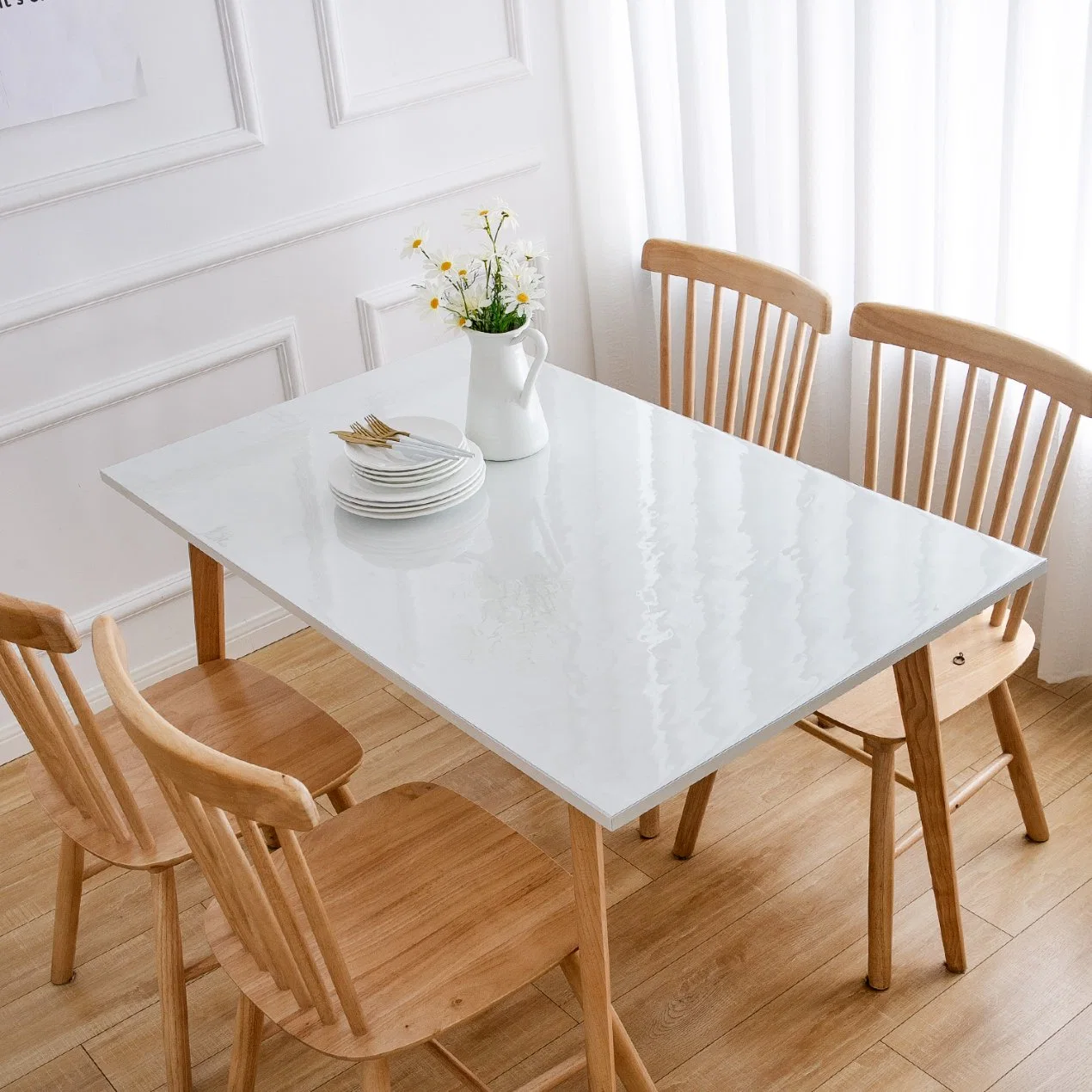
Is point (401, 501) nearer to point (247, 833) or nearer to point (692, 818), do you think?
point (247, 833)

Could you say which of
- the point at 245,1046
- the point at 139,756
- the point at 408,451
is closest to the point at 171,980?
the point at 245,1046

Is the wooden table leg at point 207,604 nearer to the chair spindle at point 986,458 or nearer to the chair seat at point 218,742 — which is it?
the chair seat at point 218,742

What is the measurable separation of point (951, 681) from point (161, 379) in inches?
62.1

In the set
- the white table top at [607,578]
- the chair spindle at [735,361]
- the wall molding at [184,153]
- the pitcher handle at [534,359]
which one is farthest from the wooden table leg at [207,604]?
the chair spindle at [735,361]

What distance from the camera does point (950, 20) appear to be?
2.28 meters

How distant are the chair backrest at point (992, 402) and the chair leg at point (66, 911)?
1298 millimetres

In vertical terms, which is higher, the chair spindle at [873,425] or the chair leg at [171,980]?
the chair spindle at [873,425]

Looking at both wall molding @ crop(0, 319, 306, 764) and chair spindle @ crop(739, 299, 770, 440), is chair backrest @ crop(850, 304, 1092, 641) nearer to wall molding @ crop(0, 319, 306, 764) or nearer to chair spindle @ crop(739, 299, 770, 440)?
chair spindle @ crop(739, 299, 770, 440)

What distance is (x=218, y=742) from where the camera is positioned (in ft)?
6.41

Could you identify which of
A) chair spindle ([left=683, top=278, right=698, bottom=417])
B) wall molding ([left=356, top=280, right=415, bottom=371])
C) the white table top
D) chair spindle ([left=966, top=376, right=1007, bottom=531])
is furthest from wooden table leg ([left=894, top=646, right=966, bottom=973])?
wall molding ([left=356, top=280, right=415, bottom=371])

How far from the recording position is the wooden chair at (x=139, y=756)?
164 cm

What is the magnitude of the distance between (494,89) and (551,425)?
115 centimetres

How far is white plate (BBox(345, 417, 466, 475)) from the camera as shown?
1.89 metres

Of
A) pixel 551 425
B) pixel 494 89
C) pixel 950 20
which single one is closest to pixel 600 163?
pixel 494 89
